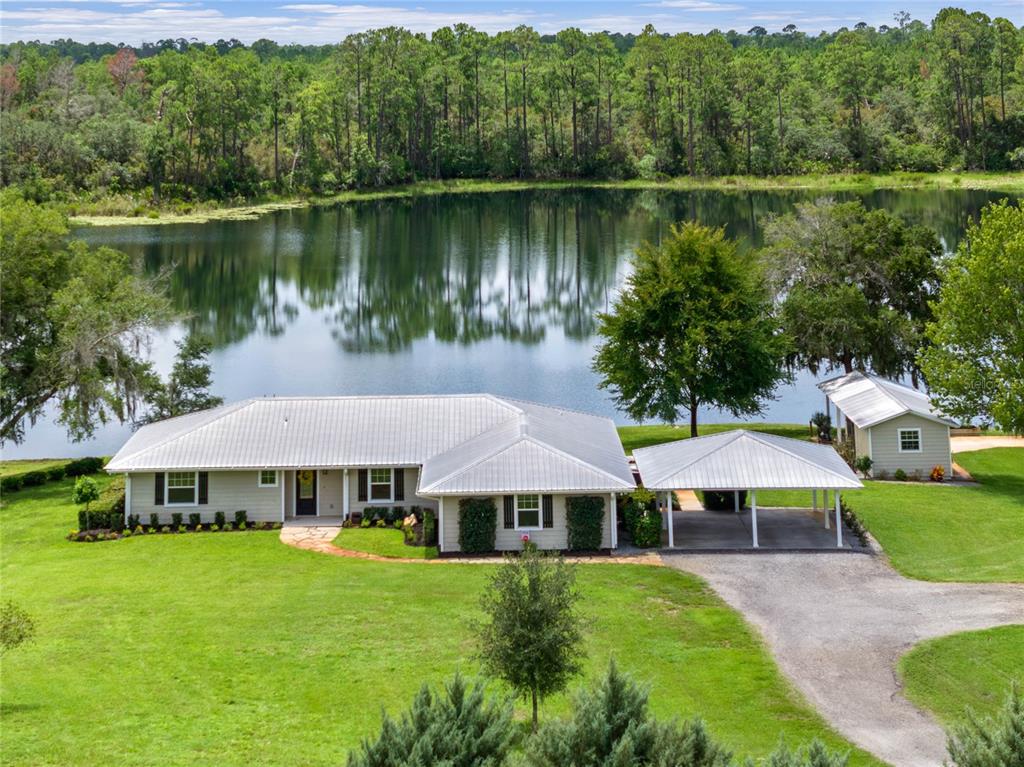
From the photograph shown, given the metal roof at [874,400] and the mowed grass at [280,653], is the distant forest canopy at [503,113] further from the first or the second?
the mowed grass at [280,653]

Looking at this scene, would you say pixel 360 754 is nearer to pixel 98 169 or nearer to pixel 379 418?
pixel 379 418

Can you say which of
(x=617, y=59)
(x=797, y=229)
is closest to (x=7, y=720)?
(x=797, y=229)

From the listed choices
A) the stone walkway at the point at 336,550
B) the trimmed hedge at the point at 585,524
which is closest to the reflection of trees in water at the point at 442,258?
the stone walkway at the point at 336,550

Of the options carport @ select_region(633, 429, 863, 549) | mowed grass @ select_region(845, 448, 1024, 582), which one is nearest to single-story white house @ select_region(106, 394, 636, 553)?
carport @ select_region(633, 429, 863, 549)

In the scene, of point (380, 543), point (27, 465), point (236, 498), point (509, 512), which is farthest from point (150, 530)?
point (27, 465)

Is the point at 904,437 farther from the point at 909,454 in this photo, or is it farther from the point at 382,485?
the point at 382,485

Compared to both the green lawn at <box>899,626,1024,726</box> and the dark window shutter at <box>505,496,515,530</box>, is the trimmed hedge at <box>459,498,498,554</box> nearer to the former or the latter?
the dark window shutter at <box>505,496,515,530</box>
